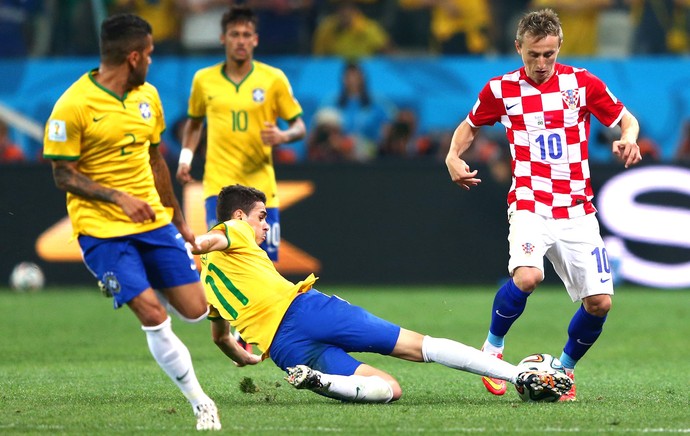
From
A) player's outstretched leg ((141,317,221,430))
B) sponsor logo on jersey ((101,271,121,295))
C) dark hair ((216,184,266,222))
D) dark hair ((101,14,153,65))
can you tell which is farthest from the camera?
dark hair ((216,184,266,222))

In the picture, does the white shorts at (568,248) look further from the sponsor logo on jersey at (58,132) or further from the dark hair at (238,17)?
the dark hair at (238,17)

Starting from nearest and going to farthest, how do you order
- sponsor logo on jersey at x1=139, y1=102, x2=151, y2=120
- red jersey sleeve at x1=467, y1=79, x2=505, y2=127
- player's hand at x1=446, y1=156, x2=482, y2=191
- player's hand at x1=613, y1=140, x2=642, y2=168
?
sponsor logo on jersey at x1=139, y1=102, x2=151, y2=120 < player's hand at x1=613, y1=140, x2=642, y2=168 < player's hand at x1=446, y1=156, x2=482, y2=191 < red jersey sleeve at x1=467, y1=79, x2=505, y2=127

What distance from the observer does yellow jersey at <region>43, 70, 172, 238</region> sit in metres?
6.59

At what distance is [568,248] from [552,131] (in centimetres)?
77

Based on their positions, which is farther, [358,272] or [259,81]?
[358,272]

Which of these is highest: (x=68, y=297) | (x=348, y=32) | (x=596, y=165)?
(x=348, y=32)

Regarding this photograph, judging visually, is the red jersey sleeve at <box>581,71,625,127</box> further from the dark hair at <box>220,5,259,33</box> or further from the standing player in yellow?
the dark hair at <box>220,5,259,33</box>

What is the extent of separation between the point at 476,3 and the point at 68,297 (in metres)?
6.99

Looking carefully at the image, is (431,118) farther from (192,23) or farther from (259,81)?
(259,81)

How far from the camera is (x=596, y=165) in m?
15.7

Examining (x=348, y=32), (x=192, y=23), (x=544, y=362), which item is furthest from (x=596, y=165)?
(x=544, y=362)

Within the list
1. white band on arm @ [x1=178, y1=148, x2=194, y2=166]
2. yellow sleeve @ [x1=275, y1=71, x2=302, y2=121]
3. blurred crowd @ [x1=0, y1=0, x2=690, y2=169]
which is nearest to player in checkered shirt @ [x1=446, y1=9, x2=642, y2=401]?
yellow sleeve @ [x1=275, y1=71, x2=302, y2=121]

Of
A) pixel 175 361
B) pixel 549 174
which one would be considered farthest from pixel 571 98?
pixel 175 361

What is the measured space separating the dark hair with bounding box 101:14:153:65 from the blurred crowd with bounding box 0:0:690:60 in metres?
10.2
